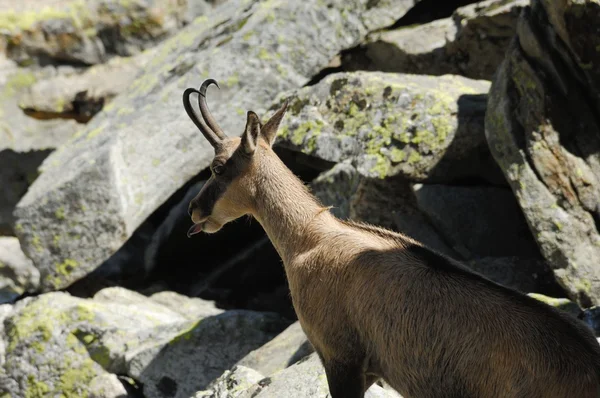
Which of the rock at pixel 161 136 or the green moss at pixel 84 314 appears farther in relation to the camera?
the rock at pixel 161 136

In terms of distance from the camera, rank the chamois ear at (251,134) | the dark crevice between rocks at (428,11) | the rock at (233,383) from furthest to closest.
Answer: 1. the dark crevice between rocks at (428,11)
2. the rock at (233,383)
3. the chamois ear at (251,134)

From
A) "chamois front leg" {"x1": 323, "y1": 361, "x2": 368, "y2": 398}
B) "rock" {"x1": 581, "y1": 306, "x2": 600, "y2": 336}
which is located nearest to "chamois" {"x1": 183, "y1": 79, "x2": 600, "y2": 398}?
"chamois front leg" {"x1": 323, "y1": 361, "x2": 368, "y2": 398}

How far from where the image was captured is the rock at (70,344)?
1059 cm

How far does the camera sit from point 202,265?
12992 mm

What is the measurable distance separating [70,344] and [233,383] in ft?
11.2

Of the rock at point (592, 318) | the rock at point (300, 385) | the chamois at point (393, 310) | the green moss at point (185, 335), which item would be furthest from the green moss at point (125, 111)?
the rock at point (592, 318)

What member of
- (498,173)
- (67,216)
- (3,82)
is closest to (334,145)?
(498,173)

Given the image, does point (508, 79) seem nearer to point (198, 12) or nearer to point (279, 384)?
point (279, 384)

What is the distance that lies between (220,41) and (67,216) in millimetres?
3407

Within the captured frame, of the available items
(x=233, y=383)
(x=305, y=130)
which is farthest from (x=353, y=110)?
(x=233, y=383)

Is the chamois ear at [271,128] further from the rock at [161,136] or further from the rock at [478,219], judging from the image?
the rock at [161,136]

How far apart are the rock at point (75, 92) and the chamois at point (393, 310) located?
9.59 m

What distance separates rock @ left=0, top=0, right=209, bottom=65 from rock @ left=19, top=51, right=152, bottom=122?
18.0 inches

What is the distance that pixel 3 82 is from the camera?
1733 cm
